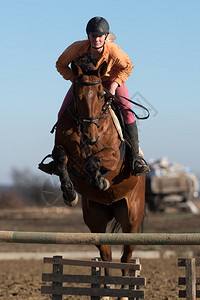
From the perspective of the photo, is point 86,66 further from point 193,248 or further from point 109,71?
point 193,248

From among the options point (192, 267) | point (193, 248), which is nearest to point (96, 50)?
point (192, 267)

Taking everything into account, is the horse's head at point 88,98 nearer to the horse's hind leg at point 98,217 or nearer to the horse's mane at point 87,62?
the horse's mane at point 87,62

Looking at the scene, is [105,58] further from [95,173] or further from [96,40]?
[95,173]

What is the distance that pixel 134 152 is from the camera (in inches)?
252

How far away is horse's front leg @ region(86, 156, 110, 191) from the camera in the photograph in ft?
18.7

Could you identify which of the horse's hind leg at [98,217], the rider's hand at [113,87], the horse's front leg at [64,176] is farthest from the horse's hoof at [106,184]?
the rider's hand at [113,87]

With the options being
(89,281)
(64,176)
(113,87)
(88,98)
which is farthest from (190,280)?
(113,87)

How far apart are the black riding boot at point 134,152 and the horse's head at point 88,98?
71cm

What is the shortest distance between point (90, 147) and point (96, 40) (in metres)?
1.16

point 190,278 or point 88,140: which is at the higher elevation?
point 88,140

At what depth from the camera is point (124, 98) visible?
6605 millimetres

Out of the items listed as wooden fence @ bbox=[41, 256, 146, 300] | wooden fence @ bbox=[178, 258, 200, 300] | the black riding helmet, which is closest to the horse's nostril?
the black riding helmet

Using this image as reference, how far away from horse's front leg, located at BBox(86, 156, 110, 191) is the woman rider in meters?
0.54

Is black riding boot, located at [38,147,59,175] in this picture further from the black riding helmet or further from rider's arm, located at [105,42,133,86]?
the black riding helmet
